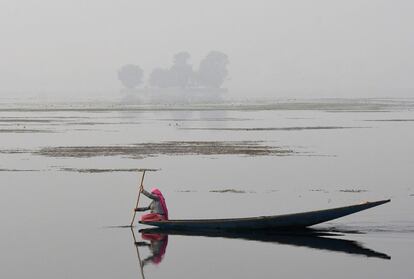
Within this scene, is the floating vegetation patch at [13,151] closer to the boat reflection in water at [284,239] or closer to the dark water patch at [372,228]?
the boat reflection in water at [284,239]

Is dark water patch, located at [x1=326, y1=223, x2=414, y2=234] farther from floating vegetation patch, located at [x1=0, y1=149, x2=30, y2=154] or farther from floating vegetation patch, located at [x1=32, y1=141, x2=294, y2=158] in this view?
floating vegetation patch, located at [x1=0, y1=149, x2=30, y2=154]

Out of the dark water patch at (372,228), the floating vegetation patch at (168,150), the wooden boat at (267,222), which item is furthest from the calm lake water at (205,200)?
the wooden boat at (267,222)

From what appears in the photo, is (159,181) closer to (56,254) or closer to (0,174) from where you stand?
(0,174)

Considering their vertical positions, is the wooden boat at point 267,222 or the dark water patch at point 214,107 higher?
the dark water patch at point 214,107

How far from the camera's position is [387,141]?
59.3m

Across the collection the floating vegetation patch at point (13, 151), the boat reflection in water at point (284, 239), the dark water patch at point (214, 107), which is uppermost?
the dark water patch at point (214, 107)

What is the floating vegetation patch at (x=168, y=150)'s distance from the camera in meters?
50.2

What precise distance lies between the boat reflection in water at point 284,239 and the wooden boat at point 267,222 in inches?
8.3

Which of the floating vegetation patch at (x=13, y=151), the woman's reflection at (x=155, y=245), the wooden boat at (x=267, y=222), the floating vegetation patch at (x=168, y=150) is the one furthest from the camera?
the floating vegetation patch at (x=13, y=151)

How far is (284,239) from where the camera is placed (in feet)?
84.2

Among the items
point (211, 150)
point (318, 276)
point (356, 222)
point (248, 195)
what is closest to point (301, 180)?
point (248, 195)

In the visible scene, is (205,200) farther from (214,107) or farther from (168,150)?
(214,107)

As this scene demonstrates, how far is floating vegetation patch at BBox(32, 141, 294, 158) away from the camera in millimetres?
50219

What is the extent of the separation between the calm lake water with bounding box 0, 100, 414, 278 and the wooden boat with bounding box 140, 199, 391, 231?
0.44 m
